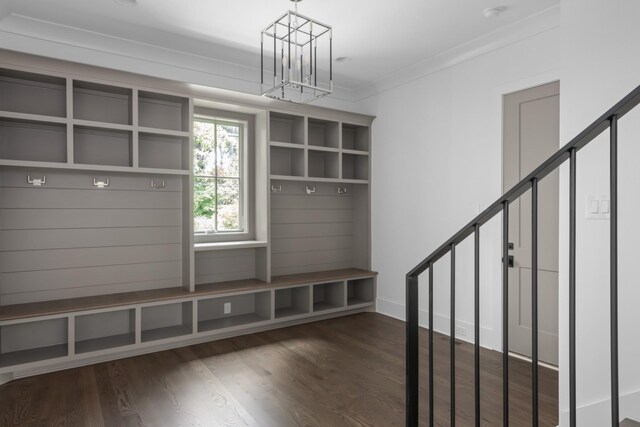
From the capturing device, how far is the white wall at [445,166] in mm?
3680

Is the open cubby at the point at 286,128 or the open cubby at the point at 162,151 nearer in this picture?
the open cubby at the point at 162,151

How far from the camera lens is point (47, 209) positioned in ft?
11.5

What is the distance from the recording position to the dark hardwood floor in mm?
2520

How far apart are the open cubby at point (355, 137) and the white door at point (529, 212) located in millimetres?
1839

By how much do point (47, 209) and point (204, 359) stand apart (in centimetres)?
183

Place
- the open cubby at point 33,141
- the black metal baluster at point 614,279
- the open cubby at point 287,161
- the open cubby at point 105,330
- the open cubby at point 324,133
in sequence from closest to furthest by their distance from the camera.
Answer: the black metal baluster at point 614,279 → the open cubby at point 33,141 → the open cubby at point 105,330 → the open cubby at point 287,161 → the open cubby at point 324,133

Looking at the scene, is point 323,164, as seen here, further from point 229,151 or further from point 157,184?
point 157,184

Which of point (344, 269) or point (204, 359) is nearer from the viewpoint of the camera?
point (204, 359)

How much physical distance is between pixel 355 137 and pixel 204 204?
215cm

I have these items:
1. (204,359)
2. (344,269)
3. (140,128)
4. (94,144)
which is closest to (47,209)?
(94,144)

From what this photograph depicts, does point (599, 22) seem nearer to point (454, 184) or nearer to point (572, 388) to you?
point (572, 388)

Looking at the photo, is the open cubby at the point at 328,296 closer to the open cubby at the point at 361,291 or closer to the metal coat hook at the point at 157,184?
the open cubby at the point at 361,291

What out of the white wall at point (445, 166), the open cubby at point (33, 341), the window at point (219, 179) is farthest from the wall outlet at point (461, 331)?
the open cubby at point (33, 341)

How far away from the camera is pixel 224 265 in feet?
14.5
